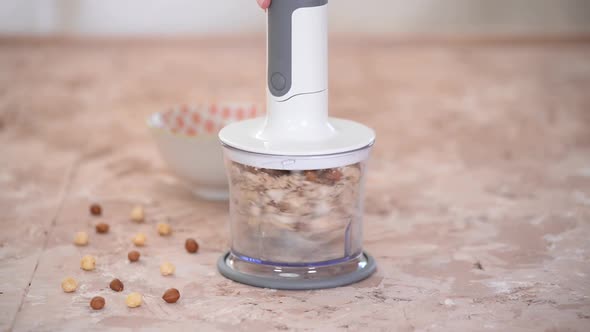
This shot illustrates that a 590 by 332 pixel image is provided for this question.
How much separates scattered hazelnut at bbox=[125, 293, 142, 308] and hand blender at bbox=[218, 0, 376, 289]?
0.15 meters

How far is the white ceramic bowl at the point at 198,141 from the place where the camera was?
145 cm

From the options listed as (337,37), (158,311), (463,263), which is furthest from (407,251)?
(337,37)

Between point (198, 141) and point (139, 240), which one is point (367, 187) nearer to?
point (198, 141)

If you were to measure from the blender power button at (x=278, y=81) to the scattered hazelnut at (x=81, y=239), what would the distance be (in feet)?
1.29

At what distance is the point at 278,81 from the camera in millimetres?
1134

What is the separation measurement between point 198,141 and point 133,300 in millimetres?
409

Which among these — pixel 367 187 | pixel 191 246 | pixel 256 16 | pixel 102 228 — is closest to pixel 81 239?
pixel 102 228

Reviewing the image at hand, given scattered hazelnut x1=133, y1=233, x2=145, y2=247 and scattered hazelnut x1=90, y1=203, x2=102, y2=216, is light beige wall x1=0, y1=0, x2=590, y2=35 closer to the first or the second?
scattered hazelnut x1=90, y1=203, x2=102, y2=216

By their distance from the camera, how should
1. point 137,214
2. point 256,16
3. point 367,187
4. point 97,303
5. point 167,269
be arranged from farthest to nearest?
point 256,16, point 367,187, point 137,214, point 167,269, point 97,303

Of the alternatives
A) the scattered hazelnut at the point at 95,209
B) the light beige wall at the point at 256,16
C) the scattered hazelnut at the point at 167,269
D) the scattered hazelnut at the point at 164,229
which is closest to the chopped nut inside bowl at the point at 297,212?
the scattered hazelnut at the point at 167,269

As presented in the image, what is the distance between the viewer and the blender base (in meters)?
1.16

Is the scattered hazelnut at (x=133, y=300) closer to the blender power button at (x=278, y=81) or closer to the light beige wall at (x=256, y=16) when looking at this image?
the blender power button at (x=278, y=81)

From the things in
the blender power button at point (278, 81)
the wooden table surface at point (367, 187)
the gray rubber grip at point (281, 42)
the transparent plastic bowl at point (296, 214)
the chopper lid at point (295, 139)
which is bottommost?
the wooden table surface at point (367, 187)

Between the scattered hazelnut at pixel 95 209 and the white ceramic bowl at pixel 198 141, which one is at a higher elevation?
the white ceramic bowl at pixel 198 141
